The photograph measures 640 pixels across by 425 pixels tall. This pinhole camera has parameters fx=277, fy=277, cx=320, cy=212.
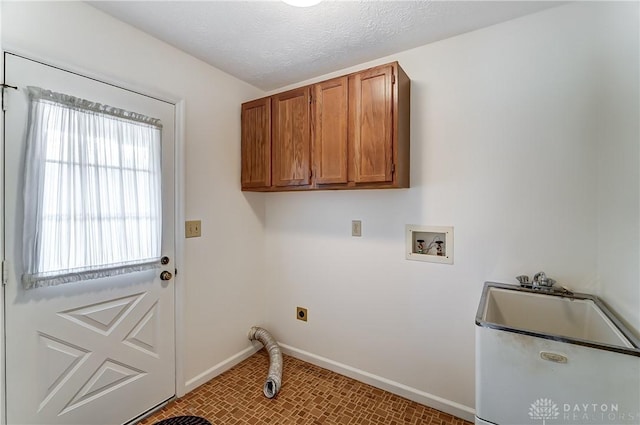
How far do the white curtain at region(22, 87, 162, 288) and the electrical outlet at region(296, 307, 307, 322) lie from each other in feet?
4.12

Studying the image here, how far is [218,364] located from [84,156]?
1.79 m

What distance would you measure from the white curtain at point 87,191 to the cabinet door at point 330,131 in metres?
1.07

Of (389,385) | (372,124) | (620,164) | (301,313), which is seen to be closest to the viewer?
(620,164)

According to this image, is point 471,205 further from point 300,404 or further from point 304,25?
point 300,404

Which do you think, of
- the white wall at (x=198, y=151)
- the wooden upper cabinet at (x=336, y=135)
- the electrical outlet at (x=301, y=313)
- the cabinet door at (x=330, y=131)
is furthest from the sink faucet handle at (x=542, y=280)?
the white wall at (x=198, y=151)

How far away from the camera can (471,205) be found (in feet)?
5.80

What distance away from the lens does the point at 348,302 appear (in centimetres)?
225

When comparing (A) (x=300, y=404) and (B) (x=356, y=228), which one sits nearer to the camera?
(A) (x=300, y=404)

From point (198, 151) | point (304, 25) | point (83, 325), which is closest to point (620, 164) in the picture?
point (304, 25)

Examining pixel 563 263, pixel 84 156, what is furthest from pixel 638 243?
pixel 84 156

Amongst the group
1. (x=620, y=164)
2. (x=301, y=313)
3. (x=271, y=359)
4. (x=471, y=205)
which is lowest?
(x=271, y=359)

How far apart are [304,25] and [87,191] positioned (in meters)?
1.56

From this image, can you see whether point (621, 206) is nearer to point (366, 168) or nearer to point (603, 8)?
point (603, 8)

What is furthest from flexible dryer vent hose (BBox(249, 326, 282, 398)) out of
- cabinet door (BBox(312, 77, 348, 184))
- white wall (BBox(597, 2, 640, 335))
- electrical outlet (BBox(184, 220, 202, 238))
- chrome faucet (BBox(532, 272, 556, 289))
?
white wall (BBox(597, 2, 640, 335))
